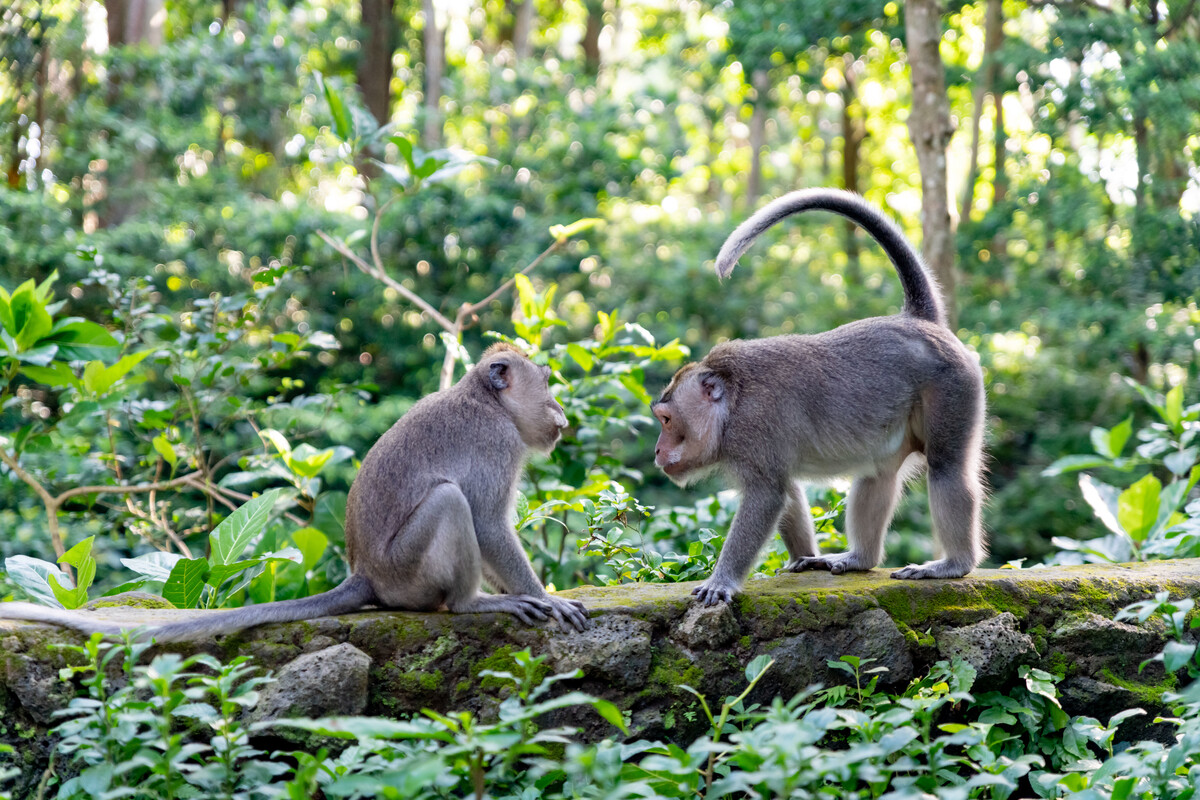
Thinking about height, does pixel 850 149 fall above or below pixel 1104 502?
above

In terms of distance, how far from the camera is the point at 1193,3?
27.9 ft

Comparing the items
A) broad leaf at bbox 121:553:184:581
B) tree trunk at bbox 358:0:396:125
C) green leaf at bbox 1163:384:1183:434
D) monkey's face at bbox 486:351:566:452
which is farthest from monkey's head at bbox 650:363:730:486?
tree trunk at bbox 358:0:396:125

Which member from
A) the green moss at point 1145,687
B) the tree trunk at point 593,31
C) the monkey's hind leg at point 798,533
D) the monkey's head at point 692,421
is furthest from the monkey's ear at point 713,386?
the tree trunk at point 593,31

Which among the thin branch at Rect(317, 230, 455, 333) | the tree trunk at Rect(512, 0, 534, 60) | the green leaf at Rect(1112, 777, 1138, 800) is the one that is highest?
the tree trunk at Rect(512, 0, 534, 60)

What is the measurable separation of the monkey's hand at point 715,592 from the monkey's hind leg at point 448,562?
62 cm

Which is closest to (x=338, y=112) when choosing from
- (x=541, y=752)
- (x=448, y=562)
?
(x=448, y=562)

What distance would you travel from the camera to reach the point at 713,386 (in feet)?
14.2

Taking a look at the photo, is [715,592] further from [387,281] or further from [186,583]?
[387,281]

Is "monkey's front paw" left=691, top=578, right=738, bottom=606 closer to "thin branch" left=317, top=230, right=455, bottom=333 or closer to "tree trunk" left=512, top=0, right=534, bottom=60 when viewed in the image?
"thin branch" left=317, top=230, right=455, bottom=333

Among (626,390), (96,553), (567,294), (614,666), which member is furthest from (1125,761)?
(567,294)

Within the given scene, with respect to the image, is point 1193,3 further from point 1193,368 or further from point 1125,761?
point 1125,761

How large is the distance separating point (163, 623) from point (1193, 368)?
361 inches

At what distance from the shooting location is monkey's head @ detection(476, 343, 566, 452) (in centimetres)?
411

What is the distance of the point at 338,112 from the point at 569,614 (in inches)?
120
